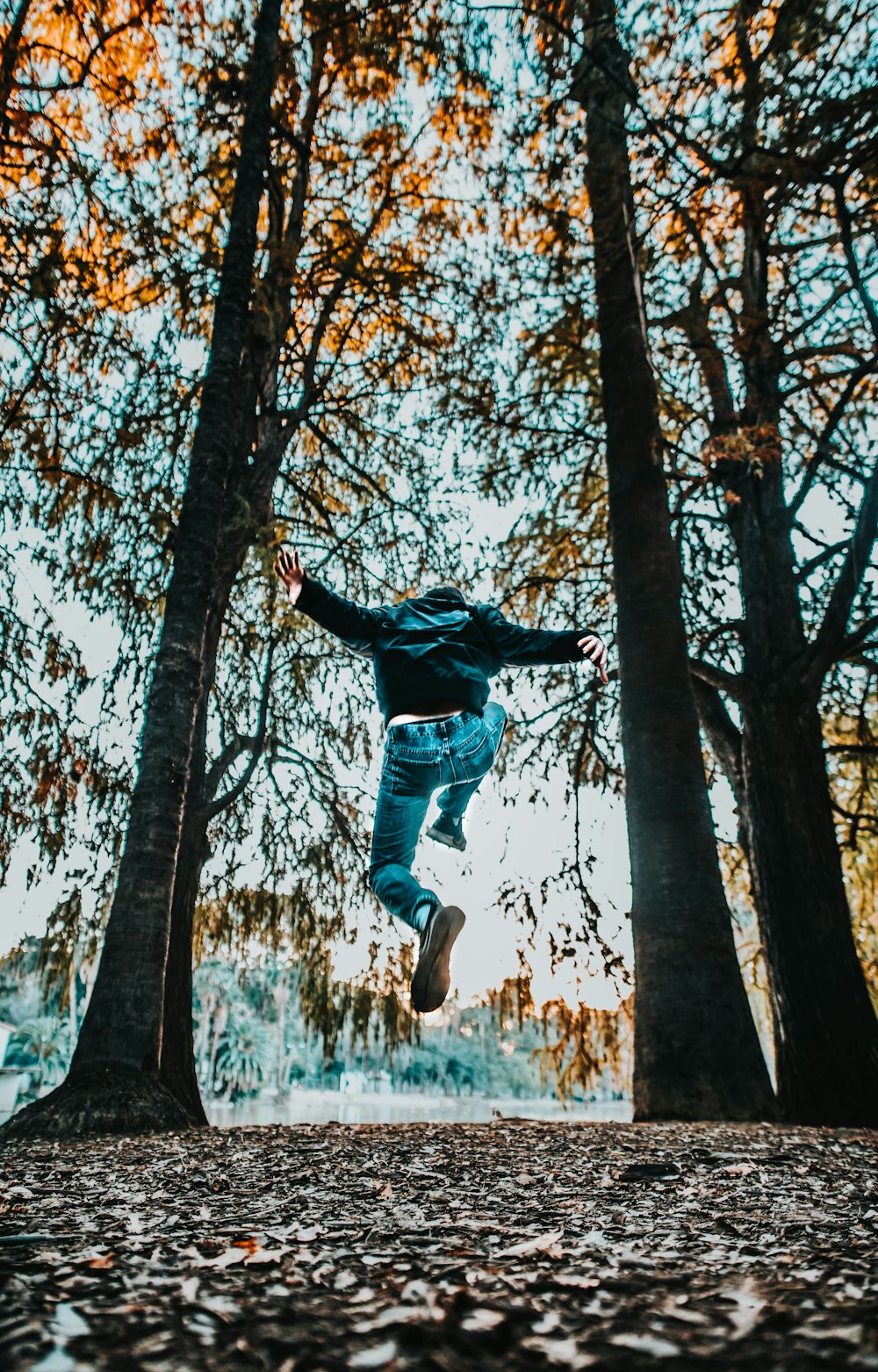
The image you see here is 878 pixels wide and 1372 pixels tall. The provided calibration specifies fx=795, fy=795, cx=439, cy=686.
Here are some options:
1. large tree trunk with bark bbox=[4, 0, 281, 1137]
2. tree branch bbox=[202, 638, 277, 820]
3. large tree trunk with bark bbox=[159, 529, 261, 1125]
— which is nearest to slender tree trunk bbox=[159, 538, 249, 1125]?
large tree trunk with bark bbox=[159, 529, 261, 1125]

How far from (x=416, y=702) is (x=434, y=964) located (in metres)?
1.11

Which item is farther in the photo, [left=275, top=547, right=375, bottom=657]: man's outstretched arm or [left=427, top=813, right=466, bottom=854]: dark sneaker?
[left=427, top=813, right=466, bottom=854]: dark sneaker

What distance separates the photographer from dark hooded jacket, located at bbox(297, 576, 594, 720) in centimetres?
359

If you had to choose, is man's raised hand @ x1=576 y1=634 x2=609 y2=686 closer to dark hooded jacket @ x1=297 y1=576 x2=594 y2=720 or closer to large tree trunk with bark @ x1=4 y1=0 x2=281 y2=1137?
dark hooded jacket @ x1=297 y1=576 x2=594 y2=720

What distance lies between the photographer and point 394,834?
142 inches

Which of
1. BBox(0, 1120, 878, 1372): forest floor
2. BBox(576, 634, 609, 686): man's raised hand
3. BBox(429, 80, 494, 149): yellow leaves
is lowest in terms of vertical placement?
BBox(0, 1120, 878, 1372): forest floor

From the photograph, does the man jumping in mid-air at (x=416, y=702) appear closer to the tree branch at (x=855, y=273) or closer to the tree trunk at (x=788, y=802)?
the tree branch at (x=855, y=273)

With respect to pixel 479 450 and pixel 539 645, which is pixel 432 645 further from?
pixel 479 450

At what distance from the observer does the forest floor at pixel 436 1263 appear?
1010 millimetres

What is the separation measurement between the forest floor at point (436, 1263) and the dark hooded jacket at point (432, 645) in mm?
1809

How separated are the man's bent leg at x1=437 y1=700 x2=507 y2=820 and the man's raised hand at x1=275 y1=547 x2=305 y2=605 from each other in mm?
1035

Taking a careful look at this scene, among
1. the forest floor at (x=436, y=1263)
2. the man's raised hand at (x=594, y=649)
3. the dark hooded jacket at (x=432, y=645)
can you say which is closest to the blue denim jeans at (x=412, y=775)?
the dark hooded jacket at (x=432, y=645)

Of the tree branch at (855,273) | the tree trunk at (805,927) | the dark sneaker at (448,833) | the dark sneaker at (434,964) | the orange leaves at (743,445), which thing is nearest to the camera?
the dark sneaker at (434,964)

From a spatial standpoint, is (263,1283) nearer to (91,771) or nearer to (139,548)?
(91,771)
